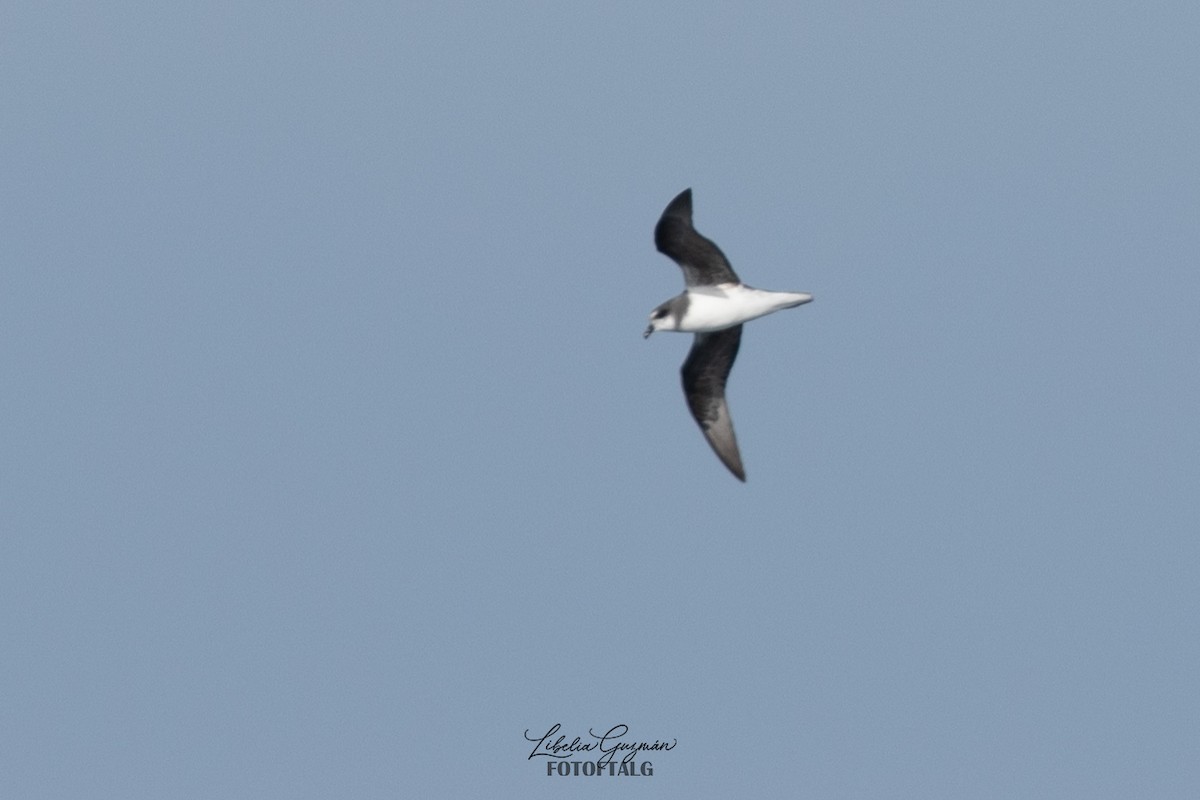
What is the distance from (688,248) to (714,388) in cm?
333

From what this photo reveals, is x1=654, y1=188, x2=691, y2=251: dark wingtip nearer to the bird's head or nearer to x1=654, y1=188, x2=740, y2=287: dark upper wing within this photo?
x1=654, y1=188, x2=740, y2=287: dark upper wing

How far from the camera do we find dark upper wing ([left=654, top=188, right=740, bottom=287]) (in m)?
35.7

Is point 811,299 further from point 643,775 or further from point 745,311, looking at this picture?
point 643,775

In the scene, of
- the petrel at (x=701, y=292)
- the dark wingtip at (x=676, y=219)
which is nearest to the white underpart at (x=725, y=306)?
the petrel at (x=701, y=292)

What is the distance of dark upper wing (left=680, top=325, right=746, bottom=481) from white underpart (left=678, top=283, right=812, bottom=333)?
126cm

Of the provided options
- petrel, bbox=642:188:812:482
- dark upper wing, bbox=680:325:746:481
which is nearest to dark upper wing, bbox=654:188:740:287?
petrel, bbox=642:188:812:482

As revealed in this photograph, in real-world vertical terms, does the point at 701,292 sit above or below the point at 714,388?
above

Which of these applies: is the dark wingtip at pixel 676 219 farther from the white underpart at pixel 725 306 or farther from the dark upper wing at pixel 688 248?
the white underpart at pixel 725 306

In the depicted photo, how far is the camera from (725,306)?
117 feet

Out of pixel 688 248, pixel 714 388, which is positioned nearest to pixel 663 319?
pixel 688 248

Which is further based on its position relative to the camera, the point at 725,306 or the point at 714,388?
the point at 714,388

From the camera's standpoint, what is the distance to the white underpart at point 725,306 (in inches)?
1393

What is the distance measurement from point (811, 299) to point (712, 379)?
352 centimetres

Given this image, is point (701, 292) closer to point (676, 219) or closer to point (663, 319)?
point (663, 319)
